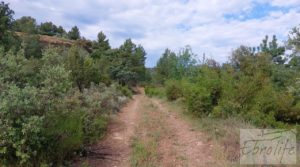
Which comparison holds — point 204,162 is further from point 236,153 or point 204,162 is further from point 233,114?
point 233,114

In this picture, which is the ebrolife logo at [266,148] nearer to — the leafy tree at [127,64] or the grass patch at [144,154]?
the grass patch at [144,154]

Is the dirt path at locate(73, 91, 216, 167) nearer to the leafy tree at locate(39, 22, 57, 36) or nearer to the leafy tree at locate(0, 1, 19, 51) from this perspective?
the leafy tree at locate(0, 1, 19, 51)

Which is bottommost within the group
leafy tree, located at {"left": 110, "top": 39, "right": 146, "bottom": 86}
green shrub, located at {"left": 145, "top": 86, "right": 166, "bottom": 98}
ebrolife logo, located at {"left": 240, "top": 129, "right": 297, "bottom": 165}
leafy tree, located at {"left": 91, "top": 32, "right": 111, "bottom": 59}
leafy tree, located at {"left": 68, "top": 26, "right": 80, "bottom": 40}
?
ebrolife logo, located at {"left": 240, "top": 129, "right": 297, "bottom": 165}

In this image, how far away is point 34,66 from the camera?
20.7ft

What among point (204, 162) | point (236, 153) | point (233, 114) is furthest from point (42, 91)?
point (233, 114)

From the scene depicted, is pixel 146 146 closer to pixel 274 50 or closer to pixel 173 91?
pixel 173 91

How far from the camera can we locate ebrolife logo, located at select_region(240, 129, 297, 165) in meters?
6.73

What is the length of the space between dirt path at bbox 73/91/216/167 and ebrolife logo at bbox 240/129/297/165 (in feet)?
2.73

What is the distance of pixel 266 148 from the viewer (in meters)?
7.12

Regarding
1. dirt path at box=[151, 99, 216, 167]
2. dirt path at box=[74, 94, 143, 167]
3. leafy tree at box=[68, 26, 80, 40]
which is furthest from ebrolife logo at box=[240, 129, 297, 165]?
leafy tree at box=[68, 26, 80, 40]

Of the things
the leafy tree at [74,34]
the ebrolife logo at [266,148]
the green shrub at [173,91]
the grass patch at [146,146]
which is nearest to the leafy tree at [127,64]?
the leafy tree at [74,34]

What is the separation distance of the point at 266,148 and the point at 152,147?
2.66 m

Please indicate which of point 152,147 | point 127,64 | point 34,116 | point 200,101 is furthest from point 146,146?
point 127,64

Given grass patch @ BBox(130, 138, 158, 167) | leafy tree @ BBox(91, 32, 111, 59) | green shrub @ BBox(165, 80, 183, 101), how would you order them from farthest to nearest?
leafy tree @ BBox(91, 32, 111, 59), green shrub @ BBox(165, 80, 183, 101), grass patch @ BBox(130, 138, 158, 167)
